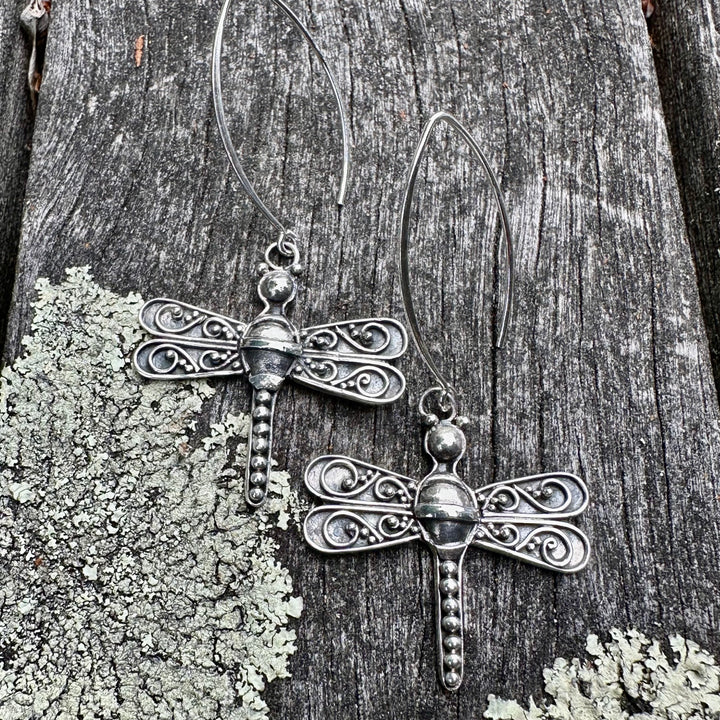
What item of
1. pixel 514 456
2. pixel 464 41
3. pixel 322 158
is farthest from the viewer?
pixel 464 41

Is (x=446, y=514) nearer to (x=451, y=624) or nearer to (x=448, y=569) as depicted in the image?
(x=448, y=569)

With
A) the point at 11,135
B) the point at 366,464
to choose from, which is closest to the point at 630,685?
the point at 366,464

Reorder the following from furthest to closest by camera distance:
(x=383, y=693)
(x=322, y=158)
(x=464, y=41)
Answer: (x=464, y=41)
(x=322, y=158)
(x=383, y=693)

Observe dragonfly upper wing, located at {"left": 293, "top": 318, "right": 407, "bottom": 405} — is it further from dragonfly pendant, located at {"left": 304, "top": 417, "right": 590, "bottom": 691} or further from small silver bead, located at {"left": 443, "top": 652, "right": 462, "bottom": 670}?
small silver bead, located at {"left": 443, "top": 652, "right": 462, "bottom": 670}

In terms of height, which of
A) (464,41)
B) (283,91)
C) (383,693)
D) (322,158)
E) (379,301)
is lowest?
(383,693)

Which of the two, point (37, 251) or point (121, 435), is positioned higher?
point (37, 251)

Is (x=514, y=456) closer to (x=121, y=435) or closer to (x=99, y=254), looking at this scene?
(x=121, y=435)

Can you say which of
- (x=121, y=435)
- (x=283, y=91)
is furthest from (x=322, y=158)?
(x=121, y=435)

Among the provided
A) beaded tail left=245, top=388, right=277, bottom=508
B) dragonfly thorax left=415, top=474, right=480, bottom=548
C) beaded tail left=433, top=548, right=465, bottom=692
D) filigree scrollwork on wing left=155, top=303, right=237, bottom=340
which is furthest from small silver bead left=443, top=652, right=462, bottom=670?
filigree scrollwork on wing left=155, top=303, right=237, bottom=340
